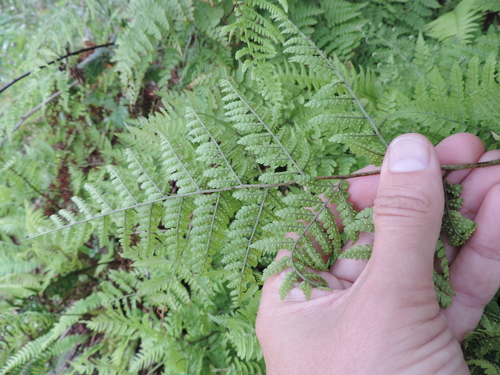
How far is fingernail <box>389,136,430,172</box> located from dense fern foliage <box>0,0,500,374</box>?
0.11m

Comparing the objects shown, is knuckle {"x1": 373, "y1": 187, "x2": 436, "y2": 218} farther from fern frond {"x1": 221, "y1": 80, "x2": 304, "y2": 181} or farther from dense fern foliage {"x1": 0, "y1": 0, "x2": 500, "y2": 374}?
fern frond {"x1": 221, "y1": 80, "x2": 304, "y2": 181}

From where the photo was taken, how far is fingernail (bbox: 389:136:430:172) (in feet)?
4.01

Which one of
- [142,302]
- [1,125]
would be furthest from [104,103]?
[142,302]

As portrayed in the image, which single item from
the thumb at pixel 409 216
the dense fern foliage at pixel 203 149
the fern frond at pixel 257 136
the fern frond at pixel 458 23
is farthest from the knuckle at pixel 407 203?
the fern frond at pixel 458 23

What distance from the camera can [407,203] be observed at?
117 cm

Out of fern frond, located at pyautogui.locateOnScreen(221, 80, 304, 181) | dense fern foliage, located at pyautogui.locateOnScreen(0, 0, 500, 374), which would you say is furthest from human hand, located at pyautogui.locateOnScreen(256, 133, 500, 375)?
fern frond, located at pyautogui.locateOnScreen(221, 80, 304, 181)

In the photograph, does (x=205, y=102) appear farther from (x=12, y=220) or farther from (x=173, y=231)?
(x=12, y=220)

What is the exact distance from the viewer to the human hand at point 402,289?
1145 mm

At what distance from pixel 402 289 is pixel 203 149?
1.00m

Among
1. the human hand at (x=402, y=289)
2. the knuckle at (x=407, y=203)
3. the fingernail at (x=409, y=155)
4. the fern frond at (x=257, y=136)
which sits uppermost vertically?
the fern frond at (x=257, y=136)

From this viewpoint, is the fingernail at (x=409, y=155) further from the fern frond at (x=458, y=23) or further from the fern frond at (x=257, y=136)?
the fern frond at (x=458, y=23)

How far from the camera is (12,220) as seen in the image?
3.53 metres

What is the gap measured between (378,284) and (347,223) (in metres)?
0.34

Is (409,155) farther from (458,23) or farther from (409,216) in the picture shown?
(458,23)
